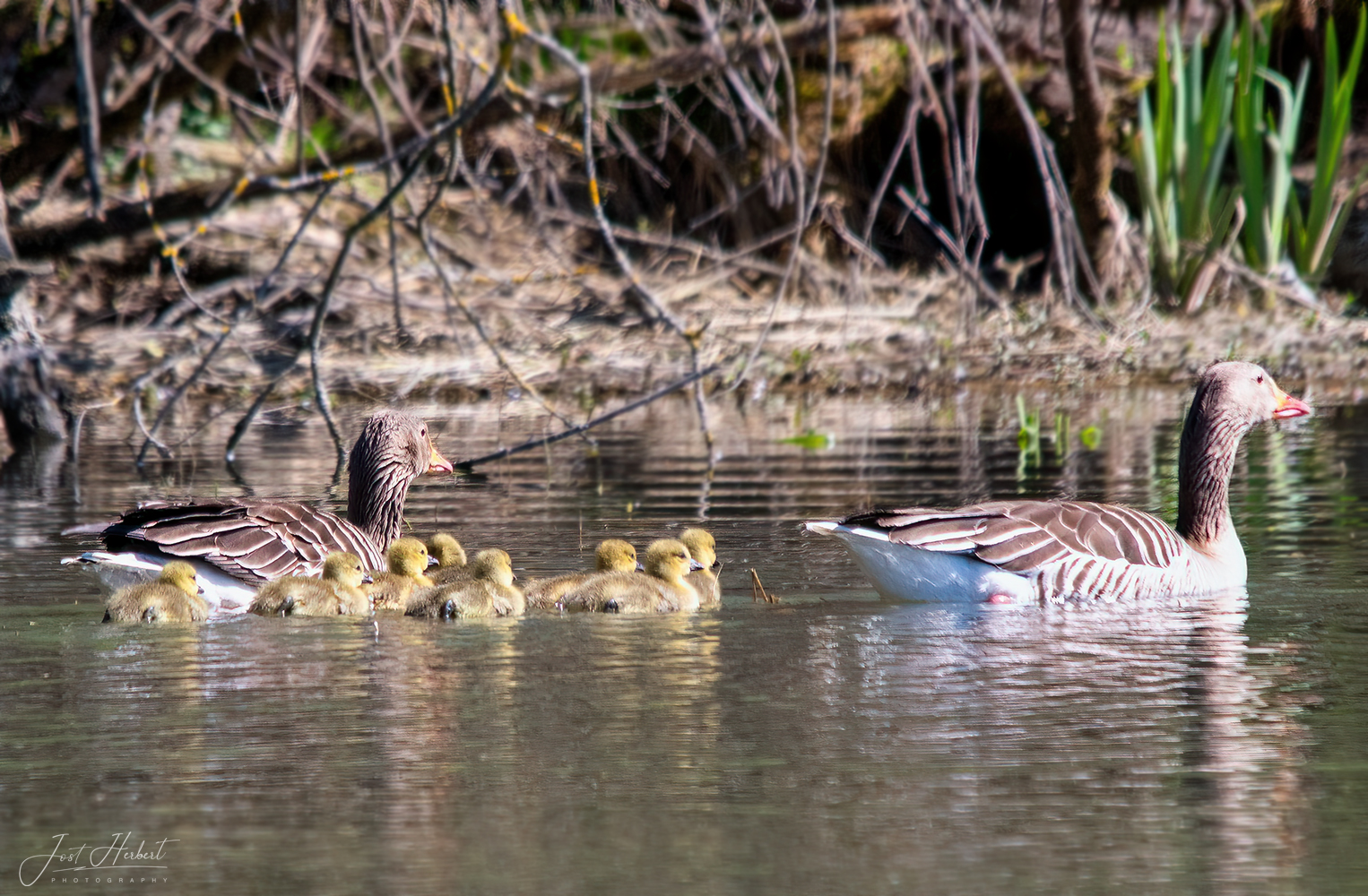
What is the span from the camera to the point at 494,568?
666 cm

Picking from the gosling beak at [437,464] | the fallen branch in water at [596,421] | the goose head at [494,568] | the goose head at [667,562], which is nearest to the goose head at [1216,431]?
the goose head at [667,562]

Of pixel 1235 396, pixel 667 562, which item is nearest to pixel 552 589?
pixel 667 562

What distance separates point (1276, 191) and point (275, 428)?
9560 millimetres

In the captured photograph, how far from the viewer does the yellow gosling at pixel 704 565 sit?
690 centimetres

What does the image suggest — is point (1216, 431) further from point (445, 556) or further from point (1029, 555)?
point (445, 556)

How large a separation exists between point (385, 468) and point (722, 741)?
4.05m

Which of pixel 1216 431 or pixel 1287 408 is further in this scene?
pixel 1287 408

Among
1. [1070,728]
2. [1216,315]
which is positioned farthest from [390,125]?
[1070,728]

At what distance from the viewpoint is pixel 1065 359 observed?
51.9 ft

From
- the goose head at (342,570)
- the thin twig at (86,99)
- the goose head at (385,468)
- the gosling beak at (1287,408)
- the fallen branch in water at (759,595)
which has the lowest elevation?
the fallen branch in water at (759,595)

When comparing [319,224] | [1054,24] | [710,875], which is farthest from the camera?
[1054,24]

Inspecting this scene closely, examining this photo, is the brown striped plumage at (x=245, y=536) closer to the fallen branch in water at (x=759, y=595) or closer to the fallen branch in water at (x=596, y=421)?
the fallen branch in water at (x=596, y=421)

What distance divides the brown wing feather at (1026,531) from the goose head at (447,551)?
1.80m

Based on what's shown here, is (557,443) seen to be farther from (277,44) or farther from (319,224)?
(319,224)
